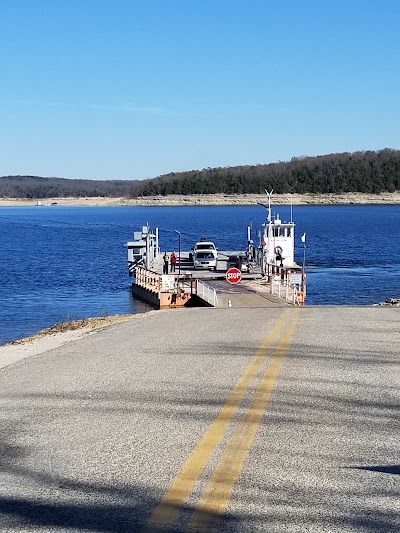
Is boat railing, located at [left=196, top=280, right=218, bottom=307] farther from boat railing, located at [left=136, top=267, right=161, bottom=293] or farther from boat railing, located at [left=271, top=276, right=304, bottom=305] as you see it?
boat railing, located at [left=136, top=267, right=161, bottom=293]

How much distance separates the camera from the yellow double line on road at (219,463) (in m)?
5.26

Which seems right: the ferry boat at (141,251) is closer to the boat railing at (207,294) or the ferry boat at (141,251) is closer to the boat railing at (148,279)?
the boat railing at (148,279)

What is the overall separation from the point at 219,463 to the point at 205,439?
2.46 ft

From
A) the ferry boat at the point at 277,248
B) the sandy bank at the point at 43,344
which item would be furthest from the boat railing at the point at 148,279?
the sandy bank at the point at 43,344

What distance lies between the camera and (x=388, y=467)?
6.27 metres

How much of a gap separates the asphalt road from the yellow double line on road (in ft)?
0.04

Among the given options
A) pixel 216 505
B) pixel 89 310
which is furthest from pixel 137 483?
pixel 89 310

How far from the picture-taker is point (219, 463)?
634 cm

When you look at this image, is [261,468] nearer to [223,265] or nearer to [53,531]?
[53,531]

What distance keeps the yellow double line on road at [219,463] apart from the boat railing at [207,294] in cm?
1748

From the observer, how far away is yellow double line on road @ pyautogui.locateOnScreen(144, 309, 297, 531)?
5.26 metres

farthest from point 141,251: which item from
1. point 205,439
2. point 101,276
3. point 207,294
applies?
point 205,439

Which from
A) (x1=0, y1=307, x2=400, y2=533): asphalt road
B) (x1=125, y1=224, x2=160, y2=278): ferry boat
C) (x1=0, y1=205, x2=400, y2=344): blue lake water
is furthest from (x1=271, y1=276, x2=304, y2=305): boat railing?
(x1=0, y1=307, x2=400, y2=533): asphalt road

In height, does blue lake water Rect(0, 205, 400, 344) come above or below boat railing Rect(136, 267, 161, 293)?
below
